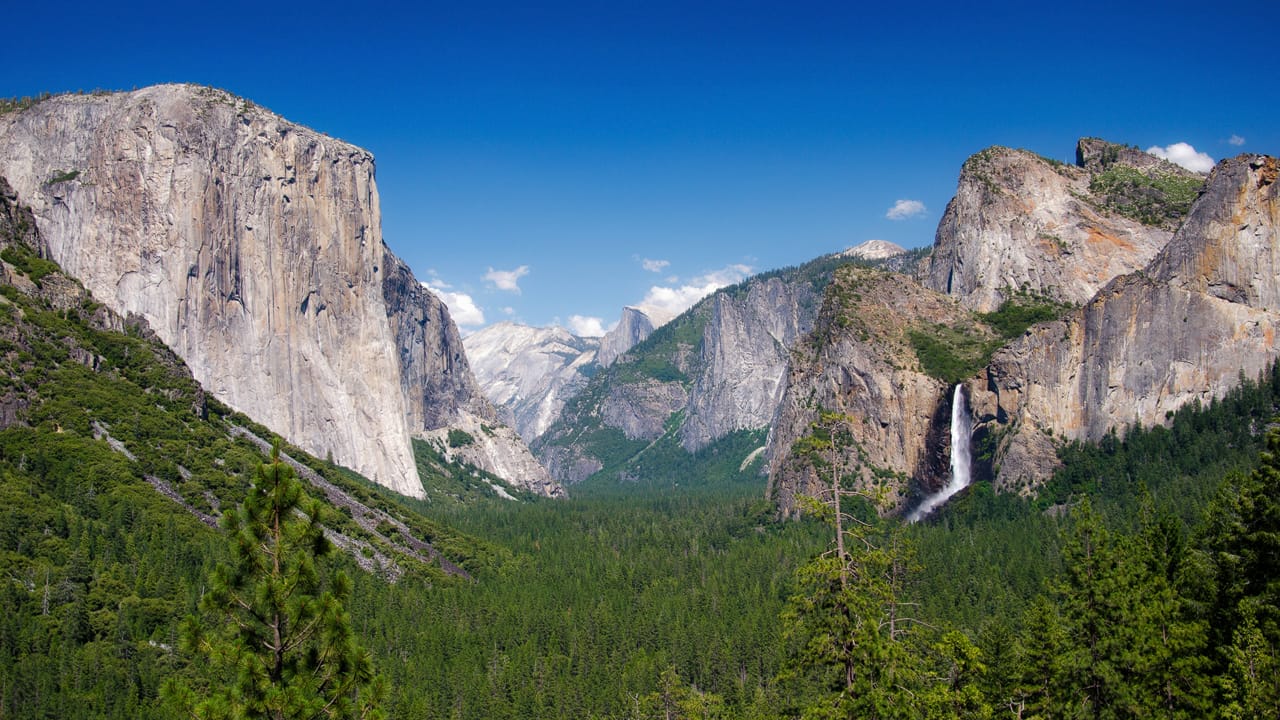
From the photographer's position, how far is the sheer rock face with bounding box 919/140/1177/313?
160 meters

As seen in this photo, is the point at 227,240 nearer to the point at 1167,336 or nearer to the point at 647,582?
the point at 647,582

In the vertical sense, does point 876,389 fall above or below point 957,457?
above

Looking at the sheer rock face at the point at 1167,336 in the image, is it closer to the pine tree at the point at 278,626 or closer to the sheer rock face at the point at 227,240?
the pine tree at the point at 278,626

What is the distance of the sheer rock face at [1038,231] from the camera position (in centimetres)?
16000

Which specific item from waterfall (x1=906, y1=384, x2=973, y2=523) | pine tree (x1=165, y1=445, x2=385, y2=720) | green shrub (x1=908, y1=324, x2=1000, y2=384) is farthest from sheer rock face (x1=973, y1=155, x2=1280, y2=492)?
→ pine tree (x1=165, y1=445, x2=385, y2=720)

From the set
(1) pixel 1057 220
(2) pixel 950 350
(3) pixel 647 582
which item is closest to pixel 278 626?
(3) pixel 647 582

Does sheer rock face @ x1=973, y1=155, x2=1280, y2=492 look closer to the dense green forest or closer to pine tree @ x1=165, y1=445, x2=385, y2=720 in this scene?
the dense green forest

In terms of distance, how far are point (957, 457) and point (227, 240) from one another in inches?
5278

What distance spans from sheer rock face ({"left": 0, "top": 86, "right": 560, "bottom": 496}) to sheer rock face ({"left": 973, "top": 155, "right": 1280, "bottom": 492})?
5001 inches

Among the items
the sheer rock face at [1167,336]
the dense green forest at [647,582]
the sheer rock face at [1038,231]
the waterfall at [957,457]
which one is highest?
the sheer rock face at [1038,231]

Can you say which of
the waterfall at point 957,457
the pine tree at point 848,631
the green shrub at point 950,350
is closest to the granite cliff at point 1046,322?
the green shrub at point 950,350

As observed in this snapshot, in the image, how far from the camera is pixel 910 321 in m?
166

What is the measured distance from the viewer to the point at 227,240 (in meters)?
169

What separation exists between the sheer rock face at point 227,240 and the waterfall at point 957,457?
360 feet
